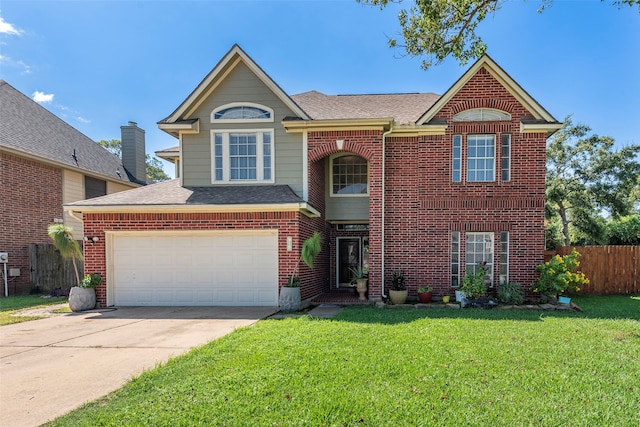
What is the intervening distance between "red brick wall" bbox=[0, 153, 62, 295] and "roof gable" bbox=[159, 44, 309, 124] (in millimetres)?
7034

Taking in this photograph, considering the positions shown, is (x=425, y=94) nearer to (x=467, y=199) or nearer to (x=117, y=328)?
(x=467, y=199)

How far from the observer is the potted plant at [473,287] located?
973cm

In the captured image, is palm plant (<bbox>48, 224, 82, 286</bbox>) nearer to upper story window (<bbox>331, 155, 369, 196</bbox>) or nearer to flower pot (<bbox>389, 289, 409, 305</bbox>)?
upper story window (<bbox>331, 155, 369, 196</bbox>)

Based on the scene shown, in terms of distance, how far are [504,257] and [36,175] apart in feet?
A: 57.8

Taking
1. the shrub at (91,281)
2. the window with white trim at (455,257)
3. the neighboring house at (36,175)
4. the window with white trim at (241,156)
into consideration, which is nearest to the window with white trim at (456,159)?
Answer: the window with white trim at (455,257)

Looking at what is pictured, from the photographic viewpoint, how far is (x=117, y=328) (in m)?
7.50

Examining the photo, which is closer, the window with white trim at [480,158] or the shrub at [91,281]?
the shrub at [91,281]

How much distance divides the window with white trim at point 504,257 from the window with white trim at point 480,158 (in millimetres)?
1858

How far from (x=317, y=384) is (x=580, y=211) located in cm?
2137

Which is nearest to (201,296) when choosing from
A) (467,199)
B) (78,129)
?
(467,199)

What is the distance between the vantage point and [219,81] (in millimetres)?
10922

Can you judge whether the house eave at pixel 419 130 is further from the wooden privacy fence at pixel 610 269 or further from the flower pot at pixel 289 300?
the wooden privacy fence at pixel 610 269

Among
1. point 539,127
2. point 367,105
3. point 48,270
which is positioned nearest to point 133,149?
point 48,270

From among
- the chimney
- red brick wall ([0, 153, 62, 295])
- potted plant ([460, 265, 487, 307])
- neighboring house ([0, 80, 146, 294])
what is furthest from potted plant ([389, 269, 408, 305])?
the chimney
